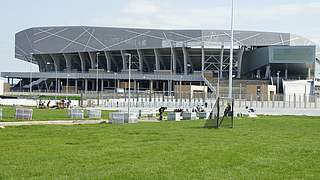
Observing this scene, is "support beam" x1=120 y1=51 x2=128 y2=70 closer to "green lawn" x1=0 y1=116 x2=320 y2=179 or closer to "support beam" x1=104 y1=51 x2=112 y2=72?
"support beam" x1=104 y1=51 x2=112 y2=72

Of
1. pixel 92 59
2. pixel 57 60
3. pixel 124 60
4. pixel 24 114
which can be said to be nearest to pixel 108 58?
pixel 124 60

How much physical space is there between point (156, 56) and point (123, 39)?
8.94 meters

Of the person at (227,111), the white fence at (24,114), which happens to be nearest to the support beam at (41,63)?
the white fence at (24,114)

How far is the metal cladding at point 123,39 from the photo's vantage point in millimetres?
131375

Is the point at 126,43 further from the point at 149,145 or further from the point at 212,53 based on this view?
the point at 149,145

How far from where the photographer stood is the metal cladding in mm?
131375

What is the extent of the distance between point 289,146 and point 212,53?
11060 cm

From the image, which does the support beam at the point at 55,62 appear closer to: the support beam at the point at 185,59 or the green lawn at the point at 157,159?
the support beam at the point at 185,59

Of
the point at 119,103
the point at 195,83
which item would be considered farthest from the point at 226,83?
the point at 119,103

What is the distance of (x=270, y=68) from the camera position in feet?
432

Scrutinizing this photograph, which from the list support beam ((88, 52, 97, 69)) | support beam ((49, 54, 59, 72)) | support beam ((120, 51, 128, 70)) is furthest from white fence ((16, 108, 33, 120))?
support beam ((49, 54, 59, 72))

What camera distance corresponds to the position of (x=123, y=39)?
455ft

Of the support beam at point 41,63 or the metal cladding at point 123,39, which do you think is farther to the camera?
the support beam at point 41,63

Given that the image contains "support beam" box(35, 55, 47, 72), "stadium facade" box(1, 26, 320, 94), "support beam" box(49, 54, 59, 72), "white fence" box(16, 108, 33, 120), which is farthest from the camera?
"support beam" box(35, 55, 47, 72)
